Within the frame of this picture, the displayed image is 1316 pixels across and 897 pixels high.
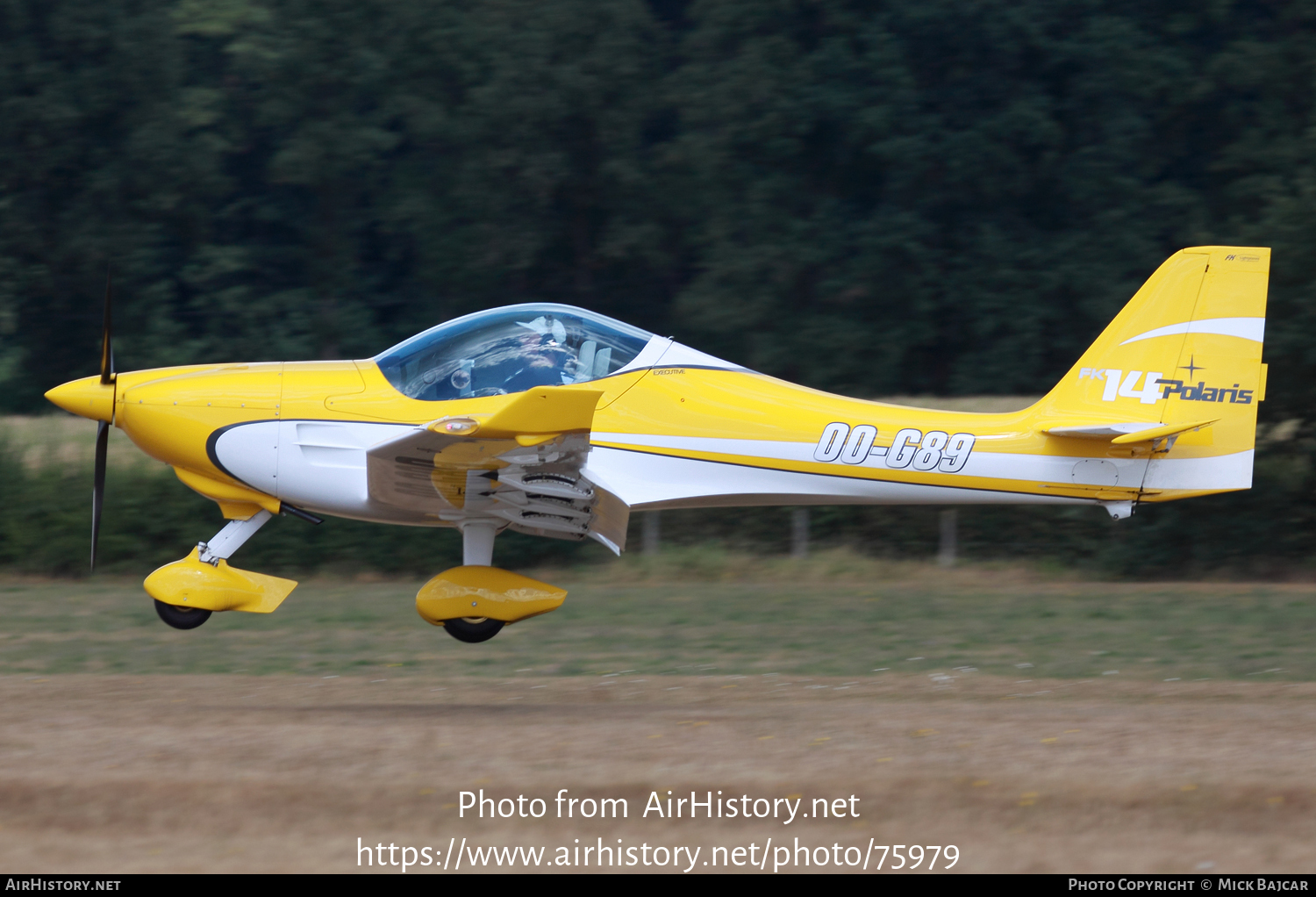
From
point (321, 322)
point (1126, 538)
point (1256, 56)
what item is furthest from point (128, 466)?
point (1256, 56)

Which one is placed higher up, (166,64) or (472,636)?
(166,64)

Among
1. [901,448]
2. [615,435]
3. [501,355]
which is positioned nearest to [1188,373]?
[901,448]

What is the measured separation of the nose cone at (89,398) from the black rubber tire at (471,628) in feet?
7.90

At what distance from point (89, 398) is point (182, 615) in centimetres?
141

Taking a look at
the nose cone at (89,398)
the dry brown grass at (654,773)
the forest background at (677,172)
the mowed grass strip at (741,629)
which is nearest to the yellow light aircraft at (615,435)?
the nose cone at (89,398)

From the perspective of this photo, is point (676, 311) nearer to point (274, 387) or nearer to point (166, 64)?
point (166, 64)

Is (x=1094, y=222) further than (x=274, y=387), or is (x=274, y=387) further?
(x=1094, y=222)

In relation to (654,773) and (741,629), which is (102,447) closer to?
(654,773)

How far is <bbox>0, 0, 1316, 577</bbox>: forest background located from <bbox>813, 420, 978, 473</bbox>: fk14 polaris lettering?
1409 centimetres

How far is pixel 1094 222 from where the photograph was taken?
77.9 feet

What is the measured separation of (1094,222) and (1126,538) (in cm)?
968

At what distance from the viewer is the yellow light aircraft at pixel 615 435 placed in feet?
25.6

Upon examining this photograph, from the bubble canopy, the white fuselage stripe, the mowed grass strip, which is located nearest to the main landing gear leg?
the bubble canopy

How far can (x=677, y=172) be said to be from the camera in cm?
2441
